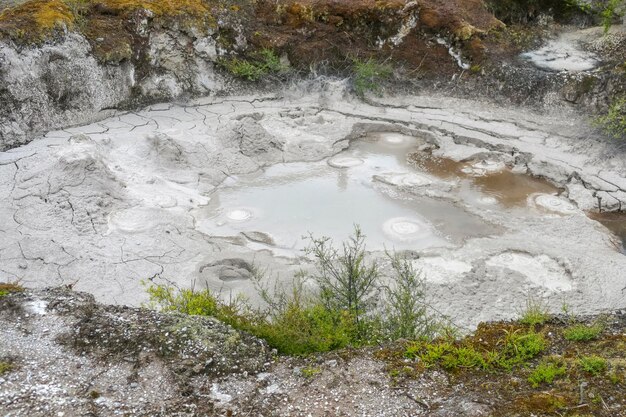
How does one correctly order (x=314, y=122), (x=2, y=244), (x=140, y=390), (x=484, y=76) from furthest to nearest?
(x=484, y=76)
(x=314, y=122)
(x=2, y=244)
(x=140, y=390)

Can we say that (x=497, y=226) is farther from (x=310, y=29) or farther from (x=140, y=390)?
(x=310, y=29)

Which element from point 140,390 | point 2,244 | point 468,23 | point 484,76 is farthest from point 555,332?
point 468,23

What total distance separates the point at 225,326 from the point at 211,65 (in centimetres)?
957

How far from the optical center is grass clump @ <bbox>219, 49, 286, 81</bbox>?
13.5m

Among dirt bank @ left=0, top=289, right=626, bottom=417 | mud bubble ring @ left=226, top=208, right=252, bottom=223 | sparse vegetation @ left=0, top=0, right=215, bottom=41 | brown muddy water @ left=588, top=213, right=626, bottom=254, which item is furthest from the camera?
sparse vegetation @ left=0, top=0, right=215, bottom=41

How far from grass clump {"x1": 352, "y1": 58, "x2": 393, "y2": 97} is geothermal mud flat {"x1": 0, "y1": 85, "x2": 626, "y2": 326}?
64 cm

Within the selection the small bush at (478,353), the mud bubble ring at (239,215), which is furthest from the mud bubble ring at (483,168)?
the small bush at (478,353)

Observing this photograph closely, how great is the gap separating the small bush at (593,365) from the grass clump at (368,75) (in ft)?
31.3

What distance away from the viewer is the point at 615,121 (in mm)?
11078

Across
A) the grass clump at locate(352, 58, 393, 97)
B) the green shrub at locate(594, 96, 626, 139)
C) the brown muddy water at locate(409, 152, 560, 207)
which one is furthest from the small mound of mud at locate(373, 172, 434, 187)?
the green shrub at locate(594, 96, 626, 139)

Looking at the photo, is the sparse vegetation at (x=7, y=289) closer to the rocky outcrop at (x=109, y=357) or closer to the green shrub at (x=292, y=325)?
the rocky outcrop at (x=109, y=357)

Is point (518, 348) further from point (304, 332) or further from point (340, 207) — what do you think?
point (340, 207)

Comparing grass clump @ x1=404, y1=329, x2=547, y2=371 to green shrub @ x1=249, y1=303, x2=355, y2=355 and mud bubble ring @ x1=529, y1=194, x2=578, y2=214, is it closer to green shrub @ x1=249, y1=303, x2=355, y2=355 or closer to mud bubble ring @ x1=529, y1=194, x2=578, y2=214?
green shrub @ x1=249, y1=303, x2=355, y2=355

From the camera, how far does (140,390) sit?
4.50m
